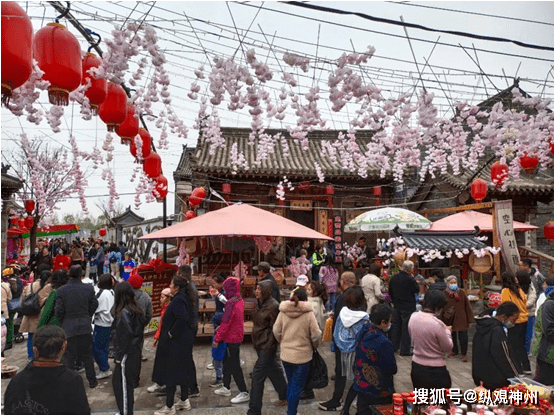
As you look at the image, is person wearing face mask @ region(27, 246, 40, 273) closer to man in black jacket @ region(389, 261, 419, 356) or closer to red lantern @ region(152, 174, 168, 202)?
red lantern @ region(152, 174, 168, 202)

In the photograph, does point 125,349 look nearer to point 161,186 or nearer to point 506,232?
point 161,186

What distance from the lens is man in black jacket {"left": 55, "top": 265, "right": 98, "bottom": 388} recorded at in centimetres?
582

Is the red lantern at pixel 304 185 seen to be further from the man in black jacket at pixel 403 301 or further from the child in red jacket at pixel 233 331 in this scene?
the child in red jacket at pixel 233 331

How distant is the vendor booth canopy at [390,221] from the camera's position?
1091 cm

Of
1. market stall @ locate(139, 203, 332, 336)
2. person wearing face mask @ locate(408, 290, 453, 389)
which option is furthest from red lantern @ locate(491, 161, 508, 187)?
person wearing face mask @ locate(408, 290, 453, 389)

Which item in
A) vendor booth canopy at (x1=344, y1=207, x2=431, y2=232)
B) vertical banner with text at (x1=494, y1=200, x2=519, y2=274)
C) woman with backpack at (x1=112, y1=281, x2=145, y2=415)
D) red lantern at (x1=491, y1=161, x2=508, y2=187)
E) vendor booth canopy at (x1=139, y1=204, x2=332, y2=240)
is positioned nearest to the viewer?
woman with backpack at (x1=112, y1=281, x2=145, y2=415)

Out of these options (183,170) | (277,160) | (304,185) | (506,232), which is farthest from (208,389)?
(183,170)

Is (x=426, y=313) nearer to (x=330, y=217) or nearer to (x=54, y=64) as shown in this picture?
(x=54, y=64)

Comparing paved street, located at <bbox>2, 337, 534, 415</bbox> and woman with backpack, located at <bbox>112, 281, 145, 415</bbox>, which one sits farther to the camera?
paved street, located at <bbox>2, 337, 534, 415</bbox>

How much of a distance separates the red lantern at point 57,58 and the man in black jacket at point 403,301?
645cm

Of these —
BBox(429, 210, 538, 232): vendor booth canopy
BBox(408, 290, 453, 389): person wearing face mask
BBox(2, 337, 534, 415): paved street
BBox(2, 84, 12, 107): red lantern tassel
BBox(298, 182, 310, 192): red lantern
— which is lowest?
BBox(2, 337, 534, 415): paved street

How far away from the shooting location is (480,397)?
3824mm

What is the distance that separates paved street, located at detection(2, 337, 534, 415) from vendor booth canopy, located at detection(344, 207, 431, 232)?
4.08 meters

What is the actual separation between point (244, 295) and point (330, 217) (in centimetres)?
796
